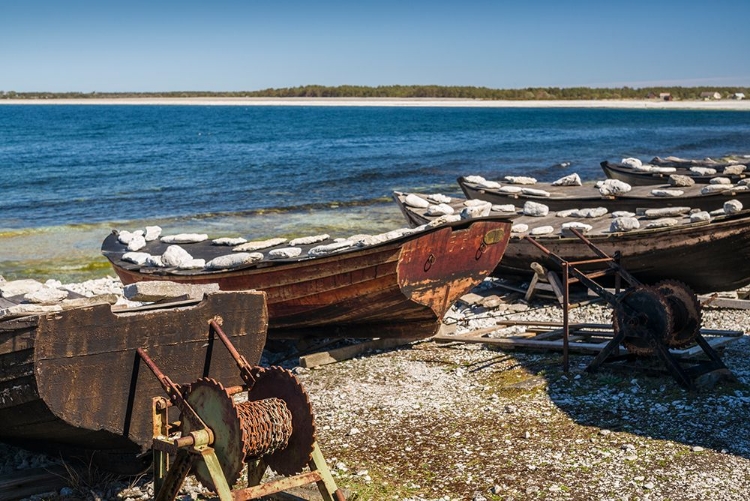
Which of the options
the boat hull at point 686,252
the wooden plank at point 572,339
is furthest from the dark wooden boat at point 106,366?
the boat hull at point 686,252

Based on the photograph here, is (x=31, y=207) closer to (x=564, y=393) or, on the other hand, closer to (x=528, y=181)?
(x=528, y=181)

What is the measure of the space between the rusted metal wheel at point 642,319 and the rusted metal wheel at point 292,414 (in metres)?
4.69

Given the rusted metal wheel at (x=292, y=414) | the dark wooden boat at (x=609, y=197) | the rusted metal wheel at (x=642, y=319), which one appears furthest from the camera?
the dark wooden boat at (x=609, y=197)

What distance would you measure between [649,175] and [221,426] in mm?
18183

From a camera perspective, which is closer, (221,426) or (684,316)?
(221,426)

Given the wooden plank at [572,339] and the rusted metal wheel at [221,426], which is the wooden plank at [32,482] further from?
the wooden plank at [572,339]

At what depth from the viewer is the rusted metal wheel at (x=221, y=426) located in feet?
17.6

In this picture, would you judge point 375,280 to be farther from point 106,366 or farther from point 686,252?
point 686,252

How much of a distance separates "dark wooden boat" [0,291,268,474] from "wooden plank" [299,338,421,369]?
3.35 metres

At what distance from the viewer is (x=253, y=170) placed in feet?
141

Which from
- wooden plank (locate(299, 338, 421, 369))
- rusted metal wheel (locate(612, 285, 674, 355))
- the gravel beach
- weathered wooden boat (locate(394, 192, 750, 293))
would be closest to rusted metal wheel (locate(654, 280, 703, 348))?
rusted metal wheel (locate(612, 285, 674, 355))

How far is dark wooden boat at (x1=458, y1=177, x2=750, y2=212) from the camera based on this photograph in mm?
16234

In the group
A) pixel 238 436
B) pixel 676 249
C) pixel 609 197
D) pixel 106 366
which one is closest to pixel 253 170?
pixel 609 197

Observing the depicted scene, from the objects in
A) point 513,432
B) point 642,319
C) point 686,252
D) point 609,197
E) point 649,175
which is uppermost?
point 649,175
